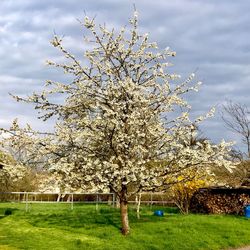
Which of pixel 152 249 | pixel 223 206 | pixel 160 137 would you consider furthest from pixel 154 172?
pixel 223 206

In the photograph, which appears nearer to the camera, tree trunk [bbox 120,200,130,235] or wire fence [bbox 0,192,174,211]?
tree trunk [bbox 120,200,130,235]

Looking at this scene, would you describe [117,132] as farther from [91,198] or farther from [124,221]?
[91,198]

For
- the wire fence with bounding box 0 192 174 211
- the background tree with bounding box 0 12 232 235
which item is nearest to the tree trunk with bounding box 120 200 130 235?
the background tree with bounding box 0 12 232 235

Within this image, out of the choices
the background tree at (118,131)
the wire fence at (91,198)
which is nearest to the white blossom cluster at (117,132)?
the background tree at (118,131)

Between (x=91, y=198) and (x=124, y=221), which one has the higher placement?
(x=91, y=198)

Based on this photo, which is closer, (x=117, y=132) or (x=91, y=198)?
(x=117, y=132)

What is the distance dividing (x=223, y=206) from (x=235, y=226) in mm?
9747

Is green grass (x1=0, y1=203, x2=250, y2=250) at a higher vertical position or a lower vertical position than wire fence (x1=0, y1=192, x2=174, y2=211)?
lower

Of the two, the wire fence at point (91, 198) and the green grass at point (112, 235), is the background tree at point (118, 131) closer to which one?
the green grass at point (112, 235)

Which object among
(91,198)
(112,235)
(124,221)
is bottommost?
(112,235)

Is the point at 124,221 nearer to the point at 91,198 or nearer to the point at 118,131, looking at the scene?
the point at 118,131

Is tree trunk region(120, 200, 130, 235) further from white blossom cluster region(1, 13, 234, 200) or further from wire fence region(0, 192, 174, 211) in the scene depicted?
wire fence region(0, 192, 174, 211)

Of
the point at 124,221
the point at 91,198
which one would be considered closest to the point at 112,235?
the point at 124,221

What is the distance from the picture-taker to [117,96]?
57.2ft
